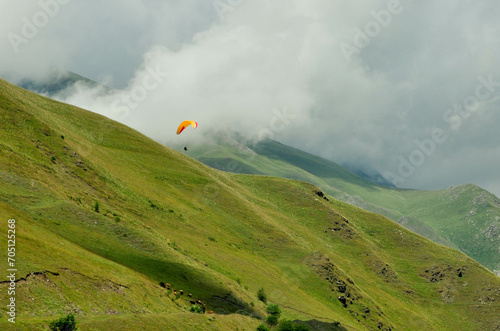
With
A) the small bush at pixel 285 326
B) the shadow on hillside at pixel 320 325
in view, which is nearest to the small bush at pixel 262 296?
the shadow on hillside at pixel 320 325

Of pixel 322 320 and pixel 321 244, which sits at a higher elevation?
pixel 321 244

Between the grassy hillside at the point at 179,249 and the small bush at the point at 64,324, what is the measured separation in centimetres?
101

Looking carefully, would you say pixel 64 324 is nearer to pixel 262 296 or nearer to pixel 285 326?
pixel 285 326

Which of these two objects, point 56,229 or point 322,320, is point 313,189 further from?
point 56,229

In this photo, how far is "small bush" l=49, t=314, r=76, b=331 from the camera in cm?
3122

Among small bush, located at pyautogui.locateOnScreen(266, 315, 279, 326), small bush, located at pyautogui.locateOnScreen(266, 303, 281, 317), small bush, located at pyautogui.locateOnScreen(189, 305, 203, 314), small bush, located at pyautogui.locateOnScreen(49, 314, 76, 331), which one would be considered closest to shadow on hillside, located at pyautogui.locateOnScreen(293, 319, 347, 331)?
small bush, located at pyautogui.locateOnScreen(266, 303, 281, 317)

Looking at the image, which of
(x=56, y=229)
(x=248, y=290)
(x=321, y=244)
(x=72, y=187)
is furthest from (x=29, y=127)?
(x=321, y=244)

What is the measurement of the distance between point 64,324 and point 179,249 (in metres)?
36.8

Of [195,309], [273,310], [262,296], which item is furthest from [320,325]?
[195,309]

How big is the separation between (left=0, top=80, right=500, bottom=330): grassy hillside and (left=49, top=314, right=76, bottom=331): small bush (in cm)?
101

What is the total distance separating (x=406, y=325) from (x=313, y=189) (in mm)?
64384

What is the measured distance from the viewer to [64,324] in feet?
103

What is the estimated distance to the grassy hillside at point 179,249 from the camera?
4056 cm

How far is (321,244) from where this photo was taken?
12512 centimetres
